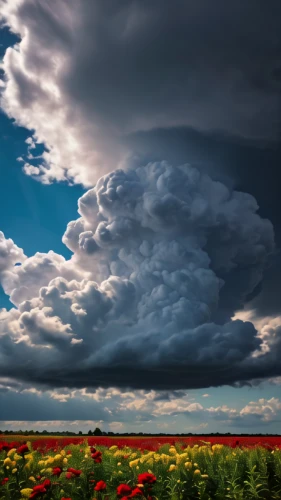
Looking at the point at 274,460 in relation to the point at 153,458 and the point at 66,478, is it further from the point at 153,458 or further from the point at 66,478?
the point at 66,478

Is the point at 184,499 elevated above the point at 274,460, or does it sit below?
below

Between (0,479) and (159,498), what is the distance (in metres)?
3.73

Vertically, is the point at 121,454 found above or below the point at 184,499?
above

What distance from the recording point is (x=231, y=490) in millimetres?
9047

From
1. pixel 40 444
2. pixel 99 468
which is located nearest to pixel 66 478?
pixel 99 468

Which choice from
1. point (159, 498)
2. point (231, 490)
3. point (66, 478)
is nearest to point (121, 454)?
point (66, 478)

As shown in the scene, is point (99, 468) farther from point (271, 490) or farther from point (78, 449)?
point (271, 490)

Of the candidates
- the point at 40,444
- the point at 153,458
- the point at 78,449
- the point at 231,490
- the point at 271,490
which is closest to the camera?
the point at 231,490

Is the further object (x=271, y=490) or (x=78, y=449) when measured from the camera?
(x=78, y=449)

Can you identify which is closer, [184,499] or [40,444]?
[184,499]

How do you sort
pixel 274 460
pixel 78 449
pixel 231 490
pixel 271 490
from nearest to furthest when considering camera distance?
pixel 231 490
pixel 271 490
pixel 274 460
pixel 78 449

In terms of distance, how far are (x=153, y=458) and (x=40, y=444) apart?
22.9 feet

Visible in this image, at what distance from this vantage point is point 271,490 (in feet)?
31.8

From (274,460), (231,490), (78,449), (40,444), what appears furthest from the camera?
(40,444)
